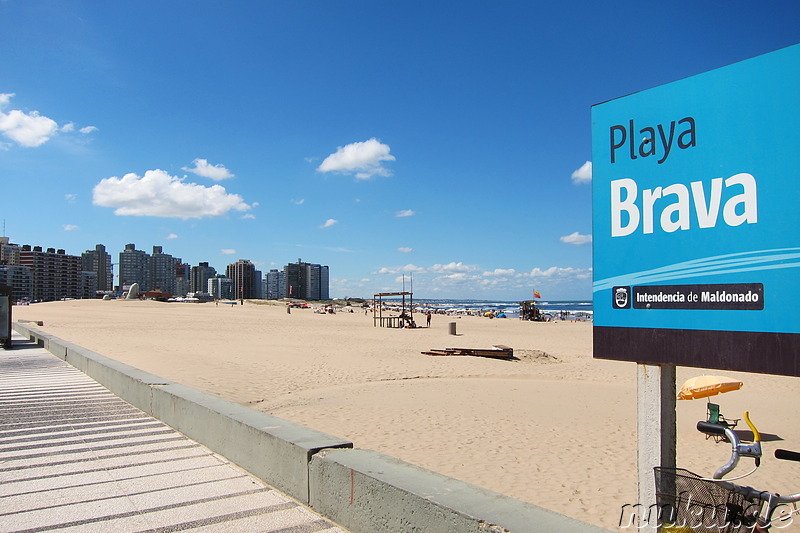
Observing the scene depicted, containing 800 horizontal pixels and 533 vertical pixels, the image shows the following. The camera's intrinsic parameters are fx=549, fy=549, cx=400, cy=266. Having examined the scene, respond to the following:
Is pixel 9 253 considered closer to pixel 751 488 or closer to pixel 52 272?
pixel 52 272

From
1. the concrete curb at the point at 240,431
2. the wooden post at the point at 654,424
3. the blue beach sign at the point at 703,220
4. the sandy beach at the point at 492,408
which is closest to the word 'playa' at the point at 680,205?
the blue beach sign at the point at 703,220

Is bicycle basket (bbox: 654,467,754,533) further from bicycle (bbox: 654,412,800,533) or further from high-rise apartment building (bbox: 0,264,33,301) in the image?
high-rise apartment building (bbox: 0,264,33,301)

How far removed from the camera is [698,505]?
262 cm

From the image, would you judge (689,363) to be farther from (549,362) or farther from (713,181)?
(549,362)

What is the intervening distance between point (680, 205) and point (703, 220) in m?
0.15

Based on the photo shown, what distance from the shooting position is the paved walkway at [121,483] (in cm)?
346

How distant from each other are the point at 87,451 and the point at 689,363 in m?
5.20

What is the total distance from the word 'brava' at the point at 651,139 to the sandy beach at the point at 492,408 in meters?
3.61

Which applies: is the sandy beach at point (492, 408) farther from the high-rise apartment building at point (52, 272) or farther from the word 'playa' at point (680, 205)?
the high-rise apartment building at point (52, 272)

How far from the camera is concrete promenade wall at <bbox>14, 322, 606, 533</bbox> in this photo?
253cm

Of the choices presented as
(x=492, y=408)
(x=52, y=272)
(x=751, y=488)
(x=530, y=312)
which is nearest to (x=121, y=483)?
(x=751, y=488)

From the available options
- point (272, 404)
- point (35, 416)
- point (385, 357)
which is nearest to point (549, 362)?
point (385, 357)

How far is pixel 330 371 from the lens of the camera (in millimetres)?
15906

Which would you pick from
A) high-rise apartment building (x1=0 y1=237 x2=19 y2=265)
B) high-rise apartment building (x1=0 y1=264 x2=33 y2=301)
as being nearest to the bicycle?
high-rise apartment building (x1=0 y1=264 x2=33 y2=301)
